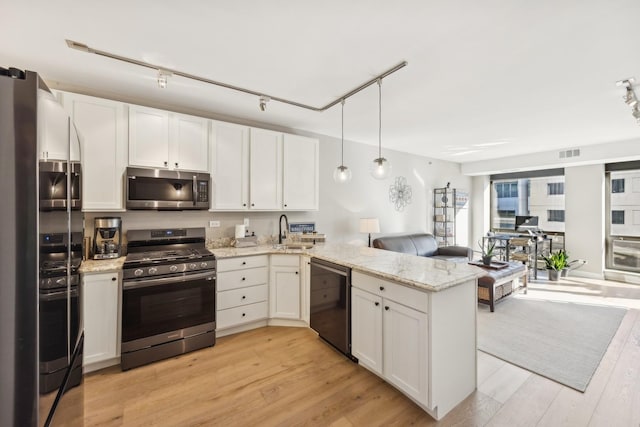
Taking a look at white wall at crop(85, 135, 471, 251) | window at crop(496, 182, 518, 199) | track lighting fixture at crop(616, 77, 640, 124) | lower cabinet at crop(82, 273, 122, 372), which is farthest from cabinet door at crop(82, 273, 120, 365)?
window at crop(496, 182, 518, 199)

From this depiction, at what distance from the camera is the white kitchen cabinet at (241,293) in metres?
2.96

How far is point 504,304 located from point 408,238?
1.83 m

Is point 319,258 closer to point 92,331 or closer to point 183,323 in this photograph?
point 183,323

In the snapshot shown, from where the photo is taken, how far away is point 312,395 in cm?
211

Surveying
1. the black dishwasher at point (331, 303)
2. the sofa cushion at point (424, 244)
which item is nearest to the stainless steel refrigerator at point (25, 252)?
the black dishwasher at point (331, 303)

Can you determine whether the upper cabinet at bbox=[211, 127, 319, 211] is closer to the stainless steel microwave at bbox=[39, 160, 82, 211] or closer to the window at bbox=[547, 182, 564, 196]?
the stainless steel microwave at bbox=[39, 160, 82, 211]

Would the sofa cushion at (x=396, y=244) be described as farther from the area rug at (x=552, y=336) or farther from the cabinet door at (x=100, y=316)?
the cabinet door at (x=100, y=316)

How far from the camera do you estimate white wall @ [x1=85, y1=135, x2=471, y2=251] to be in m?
3.29

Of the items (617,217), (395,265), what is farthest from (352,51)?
(617,217)

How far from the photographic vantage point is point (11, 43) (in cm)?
202

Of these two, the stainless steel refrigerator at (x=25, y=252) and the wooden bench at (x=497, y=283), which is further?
the wooden bench at (x=497, y=283)

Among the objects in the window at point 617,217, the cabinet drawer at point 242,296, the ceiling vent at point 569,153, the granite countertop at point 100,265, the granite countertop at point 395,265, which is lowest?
the cabinet drawer at point 242,296

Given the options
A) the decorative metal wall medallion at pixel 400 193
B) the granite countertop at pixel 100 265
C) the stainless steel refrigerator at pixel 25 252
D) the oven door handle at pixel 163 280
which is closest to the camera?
the stainless steel refrigerator at pixel 25 252

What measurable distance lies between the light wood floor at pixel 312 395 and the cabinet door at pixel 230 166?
1653 millimetres
